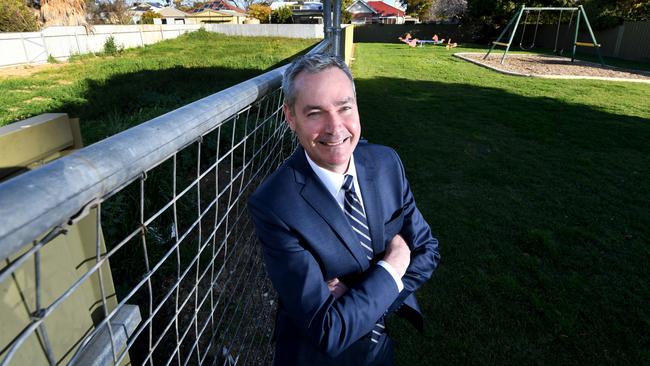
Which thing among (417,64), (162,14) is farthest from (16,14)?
(162,14)

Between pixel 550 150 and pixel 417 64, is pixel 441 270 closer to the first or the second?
pixel 550 150

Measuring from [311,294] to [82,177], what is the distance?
2.51ft

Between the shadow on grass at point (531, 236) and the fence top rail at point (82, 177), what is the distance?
204 cm

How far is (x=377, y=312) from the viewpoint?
129 cm

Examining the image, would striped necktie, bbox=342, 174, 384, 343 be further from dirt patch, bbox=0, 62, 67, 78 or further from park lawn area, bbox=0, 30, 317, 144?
dirt patch, bbox=0, 62, 67, 78

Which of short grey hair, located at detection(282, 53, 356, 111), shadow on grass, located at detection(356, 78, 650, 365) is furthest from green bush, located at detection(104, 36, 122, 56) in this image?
short grey hair, located at detection(282, 53, 356, 111)

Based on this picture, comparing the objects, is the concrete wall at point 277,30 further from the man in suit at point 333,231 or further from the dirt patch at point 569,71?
the man in suit at point 333,231

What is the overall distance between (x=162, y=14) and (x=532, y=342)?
7210cm

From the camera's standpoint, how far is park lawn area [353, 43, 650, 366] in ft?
8.19

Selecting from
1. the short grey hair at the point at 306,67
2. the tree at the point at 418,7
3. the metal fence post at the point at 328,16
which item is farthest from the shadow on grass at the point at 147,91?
the tree at the point at 418,7

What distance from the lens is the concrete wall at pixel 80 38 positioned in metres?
20.0

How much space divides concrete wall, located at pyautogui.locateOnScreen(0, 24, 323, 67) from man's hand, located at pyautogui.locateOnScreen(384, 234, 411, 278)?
24.5 m

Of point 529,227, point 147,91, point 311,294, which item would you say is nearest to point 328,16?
point 529,227

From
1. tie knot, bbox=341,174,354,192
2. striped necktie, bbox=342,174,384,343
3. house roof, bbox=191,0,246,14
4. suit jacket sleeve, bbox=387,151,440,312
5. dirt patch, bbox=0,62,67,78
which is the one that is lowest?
dirt patch, bbox=0,62,67,78
